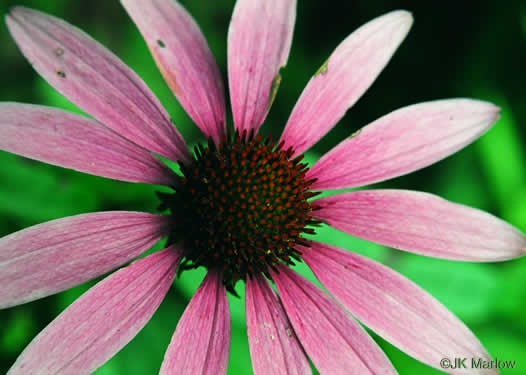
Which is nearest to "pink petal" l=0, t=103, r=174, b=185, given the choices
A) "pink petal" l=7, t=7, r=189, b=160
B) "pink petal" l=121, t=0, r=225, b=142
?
"pink petal" l=7, t=7, r=189, b=160

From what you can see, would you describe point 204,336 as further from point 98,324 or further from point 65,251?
point 65,251

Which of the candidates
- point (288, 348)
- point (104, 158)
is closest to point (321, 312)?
→ point (288, 348)

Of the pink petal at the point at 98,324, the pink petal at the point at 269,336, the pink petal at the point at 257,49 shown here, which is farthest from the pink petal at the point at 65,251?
the pink petal at the point at 257,49

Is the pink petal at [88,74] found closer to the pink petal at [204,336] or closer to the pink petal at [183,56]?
the pink petal at [183,56]

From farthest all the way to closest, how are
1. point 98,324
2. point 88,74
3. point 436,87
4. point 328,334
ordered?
point 436,87 < point 328,334 < point 88,74 < point 98,324

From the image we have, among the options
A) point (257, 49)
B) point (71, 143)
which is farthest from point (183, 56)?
point (71, 143)

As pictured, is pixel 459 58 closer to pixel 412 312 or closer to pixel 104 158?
pixel 412 312
